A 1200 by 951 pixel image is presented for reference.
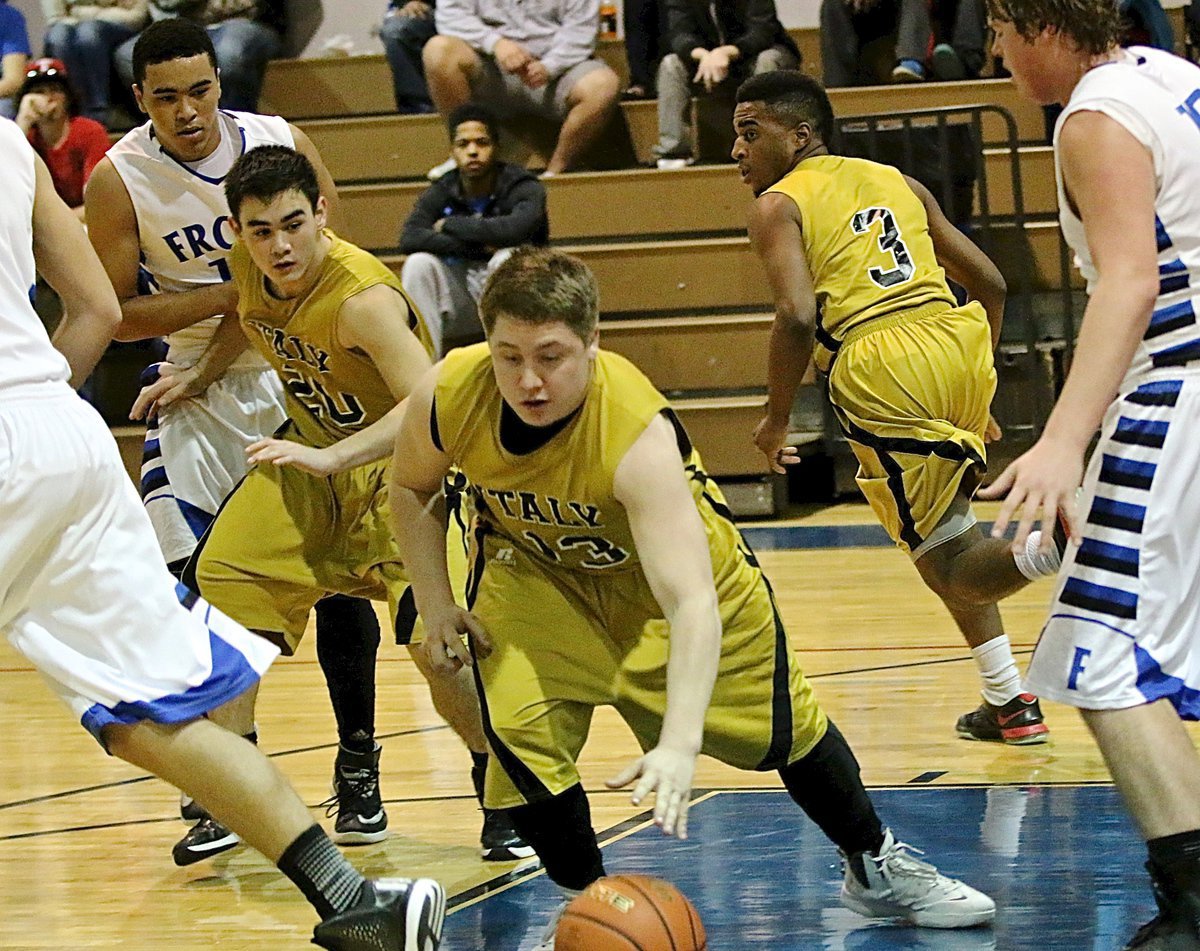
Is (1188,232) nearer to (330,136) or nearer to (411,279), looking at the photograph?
(411,279)

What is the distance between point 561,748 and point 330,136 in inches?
324

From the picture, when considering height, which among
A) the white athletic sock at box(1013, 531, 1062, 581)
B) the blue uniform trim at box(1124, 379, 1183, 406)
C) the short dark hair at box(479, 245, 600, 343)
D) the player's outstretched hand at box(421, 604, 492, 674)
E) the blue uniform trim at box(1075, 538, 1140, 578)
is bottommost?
the white athletic sock at box(1013, 531, 1062, 581)

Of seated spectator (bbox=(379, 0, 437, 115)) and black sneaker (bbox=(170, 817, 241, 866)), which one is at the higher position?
seated spectator (bbox=(379, 0, 437, 115))

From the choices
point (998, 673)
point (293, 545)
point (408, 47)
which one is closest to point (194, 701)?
point (293, 545)

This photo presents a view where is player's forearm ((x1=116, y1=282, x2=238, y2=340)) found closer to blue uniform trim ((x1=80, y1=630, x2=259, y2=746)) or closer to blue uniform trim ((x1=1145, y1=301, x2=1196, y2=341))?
blue uniform trim ((x1=80, y1=630, x2=259, y2=746))

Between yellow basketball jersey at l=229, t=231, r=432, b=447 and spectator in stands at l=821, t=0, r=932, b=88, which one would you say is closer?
yellow basketball jersey at l=229, t=231, r=432, b=447

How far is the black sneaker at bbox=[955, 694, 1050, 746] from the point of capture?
4906 millimetres

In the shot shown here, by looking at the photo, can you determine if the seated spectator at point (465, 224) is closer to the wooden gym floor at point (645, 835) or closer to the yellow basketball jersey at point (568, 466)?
the wooden gym floor at point (645, 835)

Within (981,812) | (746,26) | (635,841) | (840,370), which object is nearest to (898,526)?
(840,370)

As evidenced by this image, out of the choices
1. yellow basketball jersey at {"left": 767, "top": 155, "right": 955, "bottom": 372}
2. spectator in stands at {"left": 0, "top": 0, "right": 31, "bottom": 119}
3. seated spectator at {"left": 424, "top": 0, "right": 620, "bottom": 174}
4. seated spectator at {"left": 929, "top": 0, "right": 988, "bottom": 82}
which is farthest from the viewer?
spectator in stands at {"left": 0, "top": 0, "right": 31, "bottom": 119}

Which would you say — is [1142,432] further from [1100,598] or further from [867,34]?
[867,34]

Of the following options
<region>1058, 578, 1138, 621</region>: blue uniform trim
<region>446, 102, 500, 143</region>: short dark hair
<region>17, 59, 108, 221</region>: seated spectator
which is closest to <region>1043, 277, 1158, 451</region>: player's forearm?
<region>1058, 578, 1138, 621</region>: blue uniform trim

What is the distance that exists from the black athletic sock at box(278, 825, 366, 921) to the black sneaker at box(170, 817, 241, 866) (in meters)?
1.18

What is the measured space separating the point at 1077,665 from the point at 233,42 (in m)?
8.68
